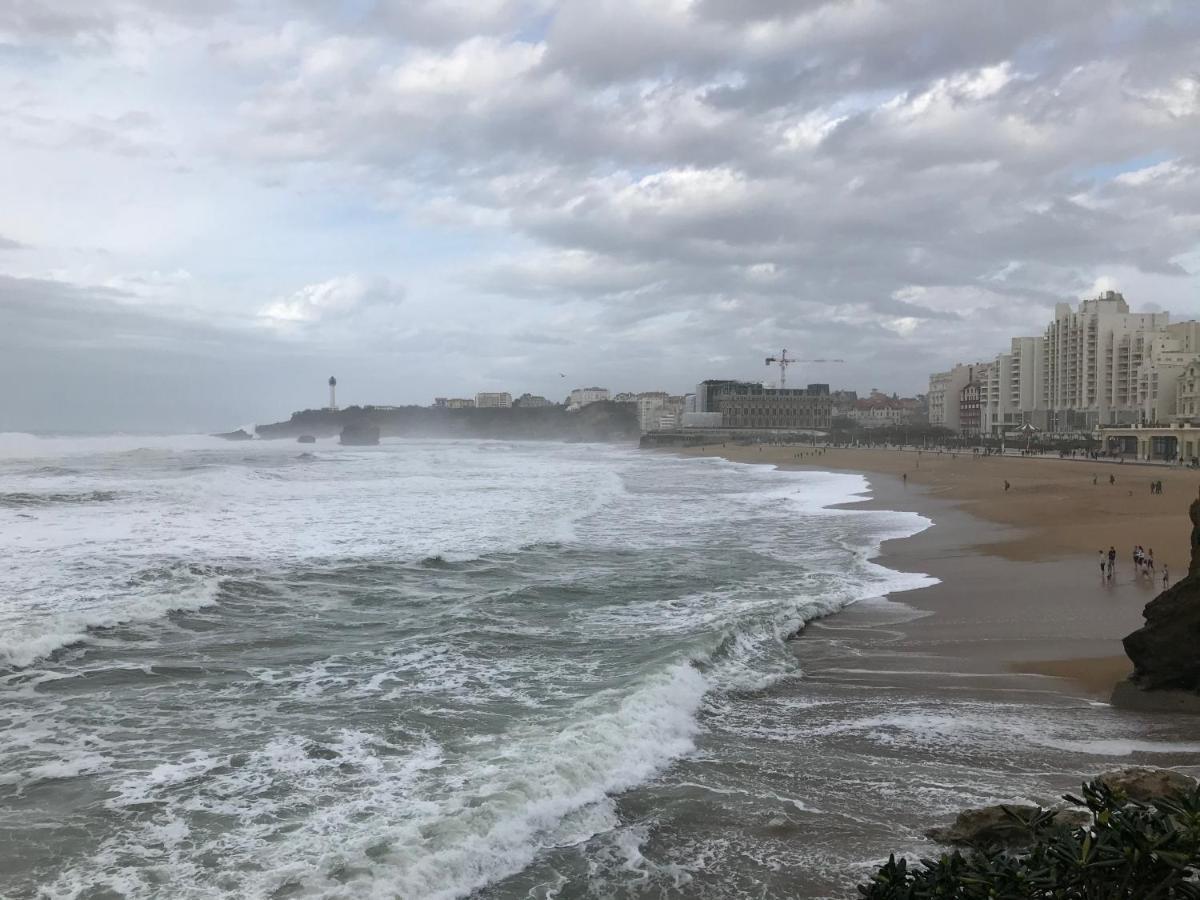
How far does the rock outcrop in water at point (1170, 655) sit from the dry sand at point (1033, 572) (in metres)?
0.48

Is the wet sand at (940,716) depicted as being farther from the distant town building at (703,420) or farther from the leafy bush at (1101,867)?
the distant town building at (703,420)

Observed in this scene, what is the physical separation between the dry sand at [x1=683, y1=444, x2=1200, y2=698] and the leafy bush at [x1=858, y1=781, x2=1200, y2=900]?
681 cm

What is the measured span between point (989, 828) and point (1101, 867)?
271 centimetres

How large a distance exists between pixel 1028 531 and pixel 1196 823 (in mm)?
21861

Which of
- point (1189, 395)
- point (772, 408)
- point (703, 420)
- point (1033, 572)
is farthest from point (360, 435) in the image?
point (1033, 572)

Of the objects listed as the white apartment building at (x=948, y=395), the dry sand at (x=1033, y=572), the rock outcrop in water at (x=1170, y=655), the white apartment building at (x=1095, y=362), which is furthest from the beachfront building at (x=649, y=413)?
the rock outcrop in water at (x=1170, y=655)

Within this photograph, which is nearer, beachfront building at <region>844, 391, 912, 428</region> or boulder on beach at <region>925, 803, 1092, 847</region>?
boulder on beach at <region>925, 803, 1092, 847</region>

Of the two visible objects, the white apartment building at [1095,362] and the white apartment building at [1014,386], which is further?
the white apartment building at [1014,386]

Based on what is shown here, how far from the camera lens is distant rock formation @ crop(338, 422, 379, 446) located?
12612cm

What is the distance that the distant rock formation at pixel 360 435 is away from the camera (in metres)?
126

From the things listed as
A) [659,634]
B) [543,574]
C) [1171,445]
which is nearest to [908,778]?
[659,634]

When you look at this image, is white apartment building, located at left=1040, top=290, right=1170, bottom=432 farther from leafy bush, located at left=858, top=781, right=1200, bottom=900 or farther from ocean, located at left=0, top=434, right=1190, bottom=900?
leafy bush, located at left=858, top=781, right=1200, bottom=900

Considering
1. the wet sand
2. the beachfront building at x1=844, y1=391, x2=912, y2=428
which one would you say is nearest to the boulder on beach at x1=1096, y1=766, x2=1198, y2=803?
the wet sand

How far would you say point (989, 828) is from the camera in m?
5.30
